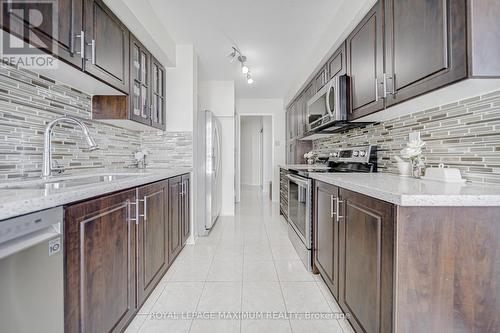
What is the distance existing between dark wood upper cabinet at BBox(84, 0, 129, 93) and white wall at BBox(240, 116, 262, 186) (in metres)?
7.08

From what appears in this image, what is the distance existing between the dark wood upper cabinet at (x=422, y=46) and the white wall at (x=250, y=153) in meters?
7.50

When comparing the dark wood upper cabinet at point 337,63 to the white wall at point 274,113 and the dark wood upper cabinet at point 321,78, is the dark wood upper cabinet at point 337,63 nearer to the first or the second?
the dark wood upper cabinet at point 321,78

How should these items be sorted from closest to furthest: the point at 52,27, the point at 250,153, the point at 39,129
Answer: the point at 52,27 → the point at 39,129 → the point at 250,153

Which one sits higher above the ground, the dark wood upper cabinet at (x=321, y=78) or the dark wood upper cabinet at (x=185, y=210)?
the dark wood upper cabinet at (x=321, y=78)

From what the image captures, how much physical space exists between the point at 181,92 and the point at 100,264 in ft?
7.64

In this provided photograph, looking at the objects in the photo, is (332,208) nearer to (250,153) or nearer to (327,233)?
(327,233)

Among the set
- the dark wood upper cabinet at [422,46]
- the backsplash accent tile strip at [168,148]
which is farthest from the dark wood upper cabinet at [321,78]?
the backsplash accent tile strip at [168,148]

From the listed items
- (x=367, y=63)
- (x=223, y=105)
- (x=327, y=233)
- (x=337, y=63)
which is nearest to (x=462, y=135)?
(x=367, y=63)

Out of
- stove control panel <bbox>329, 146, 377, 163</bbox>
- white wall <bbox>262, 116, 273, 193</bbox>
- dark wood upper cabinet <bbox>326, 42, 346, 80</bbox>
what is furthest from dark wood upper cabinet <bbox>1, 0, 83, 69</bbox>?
white wall <bbox>262, 116, 273, 193</bbox>

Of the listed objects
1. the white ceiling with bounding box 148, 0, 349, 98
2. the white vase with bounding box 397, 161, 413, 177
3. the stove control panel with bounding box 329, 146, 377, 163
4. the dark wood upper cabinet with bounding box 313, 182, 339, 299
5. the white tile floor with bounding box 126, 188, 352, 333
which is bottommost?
the white tile floor with bounding box 126, 188, 352, 333

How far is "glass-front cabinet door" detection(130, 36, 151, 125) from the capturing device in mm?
2113

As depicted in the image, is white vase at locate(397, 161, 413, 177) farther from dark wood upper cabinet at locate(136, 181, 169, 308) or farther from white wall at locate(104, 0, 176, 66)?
white wall at locate(104, 0, 176, 66)

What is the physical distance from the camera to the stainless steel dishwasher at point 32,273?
26.7 inches

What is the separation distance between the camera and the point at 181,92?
2.97 meters
